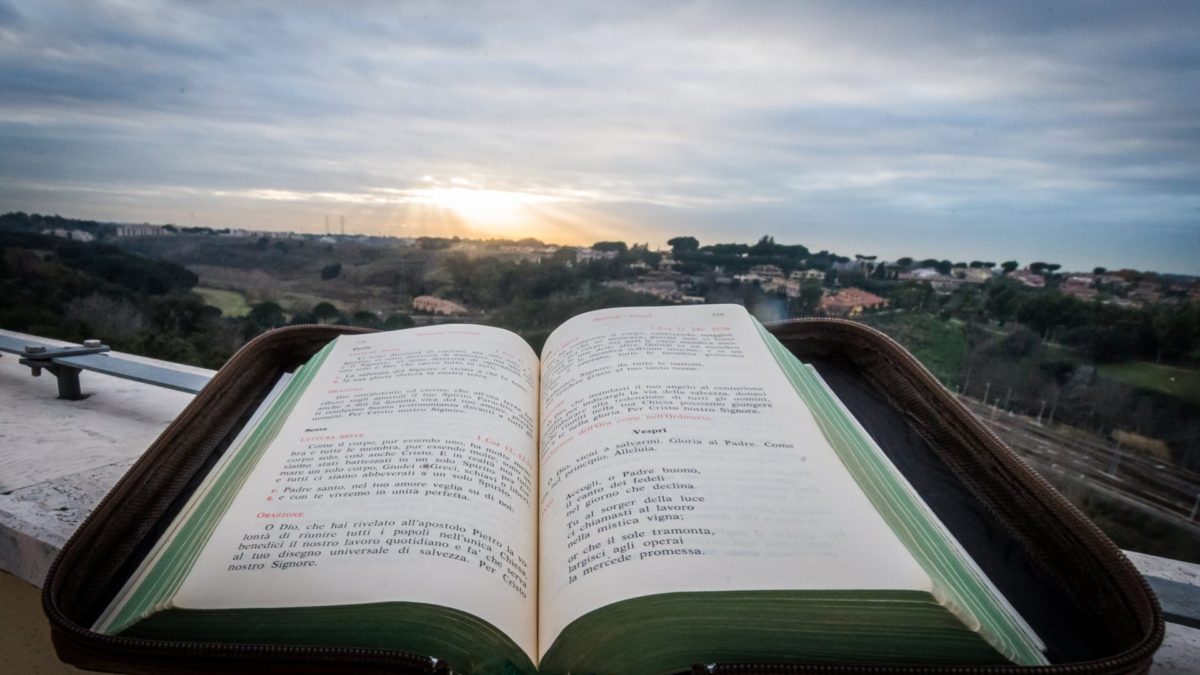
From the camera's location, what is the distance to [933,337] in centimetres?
111

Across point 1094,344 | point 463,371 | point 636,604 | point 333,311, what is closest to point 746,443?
point 636,604

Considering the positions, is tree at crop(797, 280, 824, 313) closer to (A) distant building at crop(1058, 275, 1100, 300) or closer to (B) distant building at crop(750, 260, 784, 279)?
(B) distant building at crop(750, 260, 784, 279)

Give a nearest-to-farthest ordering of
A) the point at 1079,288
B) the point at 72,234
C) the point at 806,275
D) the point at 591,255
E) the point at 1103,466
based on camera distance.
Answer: the point at 1103,466 → the point at 1079,288 → the point at 806,275 → the point at 591,255 → the point at 72,234

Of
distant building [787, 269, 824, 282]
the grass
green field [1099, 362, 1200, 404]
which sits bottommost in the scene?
green field [1099, 362, 1200, 404]

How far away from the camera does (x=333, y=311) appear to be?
1331 mm

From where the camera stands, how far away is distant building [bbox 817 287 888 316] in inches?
44.5

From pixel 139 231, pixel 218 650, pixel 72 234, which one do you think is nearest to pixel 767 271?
pixel 218 650

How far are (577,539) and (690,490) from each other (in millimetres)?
80

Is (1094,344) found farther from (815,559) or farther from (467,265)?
(467,265)

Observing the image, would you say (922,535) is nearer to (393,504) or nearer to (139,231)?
(393,504)

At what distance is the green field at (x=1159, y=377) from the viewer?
1.05 metres

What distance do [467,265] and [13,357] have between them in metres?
0.93

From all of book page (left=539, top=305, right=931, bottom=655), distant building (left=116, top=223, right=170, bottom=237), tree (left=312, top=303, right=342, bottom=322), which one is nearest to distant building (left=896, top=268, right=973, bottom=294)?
book page (left=539, top=305, right=931, bottom=655)

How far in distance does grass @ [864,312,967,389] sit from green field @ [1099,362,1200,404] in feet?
0.74
